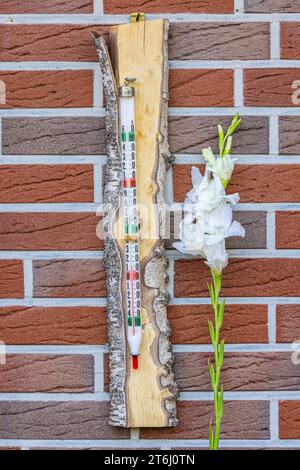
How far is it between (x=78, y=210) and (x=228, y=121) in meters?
0.28

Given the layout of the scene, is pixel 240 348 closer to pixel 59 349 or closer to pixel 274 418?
pixel 274 418

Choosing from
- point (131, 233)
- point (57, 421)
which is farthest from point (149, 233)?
point (57, 421)

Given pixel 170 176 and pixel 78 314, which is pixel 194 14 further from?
pixel 78 314

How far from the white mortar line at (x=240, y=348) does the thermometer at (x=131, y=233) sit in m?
0.08

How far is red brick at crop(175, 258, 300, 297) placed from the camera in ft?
3.99

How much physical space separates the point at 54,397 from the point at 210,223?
1.26 ft

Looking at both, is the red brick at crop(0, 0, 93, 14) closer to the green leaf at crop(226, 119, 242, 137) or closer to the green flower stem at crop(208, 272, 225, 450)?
the green leaf at crop(226, 119, 242, 137)

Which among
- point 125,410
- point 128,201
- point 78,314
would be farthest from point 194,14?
point 125,410

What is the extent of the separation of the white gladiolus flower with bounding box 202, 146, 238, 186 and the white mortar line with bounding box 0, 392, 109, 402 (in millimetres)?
396

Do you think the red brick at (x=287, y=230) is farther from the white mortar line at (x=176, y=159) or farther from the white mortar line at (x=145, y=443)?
the white mortar line at (x=145, y=443)

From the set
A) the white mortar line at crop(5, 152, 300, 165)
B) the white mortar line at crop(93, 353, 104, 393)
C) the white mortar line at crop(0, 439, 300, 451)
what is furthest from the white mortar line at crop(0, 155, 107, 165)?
the white mortar line at crop(0, 439, 300, 451)

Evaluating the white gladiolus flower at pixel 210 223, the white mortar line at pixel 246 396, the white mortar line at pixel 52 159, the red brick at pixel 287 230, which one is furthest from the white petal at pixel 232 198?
the white mortar line at pixel 246 396

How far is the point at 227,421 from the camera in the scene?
1228mm

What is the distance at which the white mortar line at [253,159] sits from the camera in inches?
47.7
